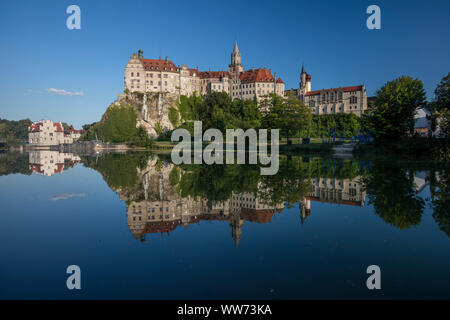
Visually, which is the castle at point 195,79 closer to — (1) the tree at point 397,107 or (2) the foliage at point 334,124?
(2) the foliage at point 334,124

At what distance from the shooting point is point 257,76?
11781 centimetres

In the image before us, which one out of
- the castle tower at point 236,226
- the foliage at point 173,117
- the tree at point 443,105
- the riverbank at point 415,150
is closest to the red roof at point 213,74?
the foliage at point 173,117

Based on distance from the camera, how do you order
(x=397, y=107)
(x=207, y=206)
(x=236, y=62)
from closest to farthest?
(x=207, y=206) → (x=397, y=107) → (x=236, y=62)

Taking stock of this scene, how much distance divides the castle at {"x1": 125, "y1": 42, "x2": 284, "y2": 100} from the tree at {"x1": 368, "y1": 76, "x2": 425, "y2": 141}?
7651 cm

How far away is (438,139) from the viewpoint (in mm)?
34531

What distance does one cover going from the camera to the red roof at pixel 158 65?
105 m

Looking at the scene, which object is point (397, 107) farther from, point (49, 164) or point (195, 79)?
point (195, 79)

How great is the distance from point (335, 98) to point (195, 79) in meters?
62.8

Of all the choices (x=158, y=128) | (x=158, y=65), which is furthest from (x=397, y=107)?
(x=158, y=65)

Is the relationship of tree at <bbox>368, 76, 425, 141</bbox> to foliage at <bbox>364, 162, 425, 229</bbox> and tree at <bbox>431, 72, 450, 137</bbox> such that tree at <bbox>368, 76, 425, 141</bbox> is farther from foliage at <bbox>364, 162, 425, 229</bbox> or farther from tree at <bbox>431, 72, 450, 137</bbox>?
foliage at <bbox>364, 162, 425, 229</bbox>
